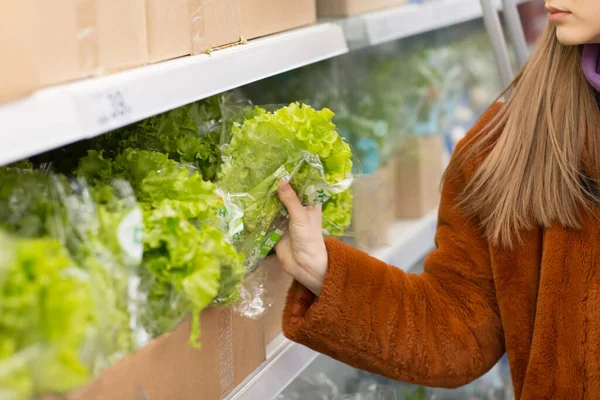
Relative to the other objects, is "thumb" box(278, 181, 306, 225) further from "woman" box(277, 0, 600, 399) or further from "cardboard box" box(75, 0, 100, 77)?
"cardboard box" box(75, 0, 100, 77)

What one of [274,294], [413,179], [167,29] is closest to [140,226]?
[167,29]

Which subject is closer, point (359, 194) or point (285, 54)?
point (285, 54)

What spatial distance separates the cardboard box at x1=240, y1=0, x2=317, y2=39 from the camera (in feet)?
4.51

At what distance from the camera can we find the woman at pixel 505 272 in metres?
1.42

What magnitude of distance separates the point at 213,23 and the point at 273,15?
0.28 metres

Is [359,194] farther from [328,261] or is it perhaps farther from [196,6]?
[196,6]


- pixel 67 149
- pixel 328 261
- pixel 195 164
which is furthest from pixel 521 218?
pixel 67 149

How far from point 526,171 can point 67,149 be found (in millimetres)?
845

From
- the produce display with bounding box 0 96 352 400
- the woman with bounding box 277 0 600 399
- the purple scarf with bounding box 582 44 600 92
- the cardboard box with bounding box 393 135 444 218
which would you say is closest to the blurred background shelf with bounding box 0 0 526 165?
the produce display with bounding box 0 96 352 400

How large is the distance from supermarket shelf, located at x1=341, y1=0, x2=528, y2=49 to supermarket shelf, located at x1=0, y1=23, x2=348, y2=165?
368 mm

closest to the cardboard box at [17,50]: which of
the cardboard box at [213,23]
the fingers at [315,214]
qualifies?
the cardboard box at [213,23]

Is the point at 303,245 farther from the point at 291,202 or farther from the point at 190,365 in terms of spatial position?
the point at 190,365

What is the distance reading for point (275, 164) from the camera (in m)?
1.25

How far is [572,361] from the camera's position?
1450 millimetres
